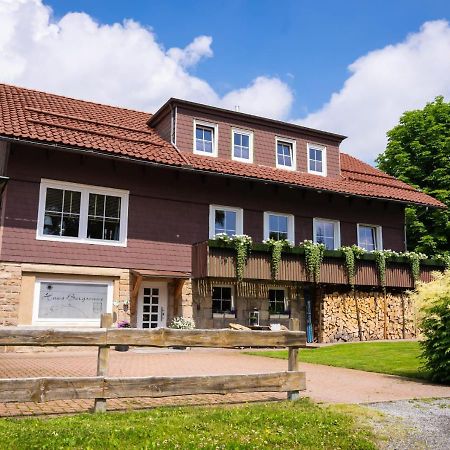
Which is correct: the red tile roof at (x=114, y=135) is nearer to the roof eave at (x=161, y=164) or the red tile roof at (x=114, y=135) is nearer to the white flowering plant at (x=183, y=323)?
the roof eave at (x=161, y=164)

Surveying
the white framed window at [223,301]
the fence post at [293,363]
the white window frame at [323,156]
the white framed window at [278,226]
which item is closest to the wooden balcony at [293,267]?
the white framed window at [223,301]

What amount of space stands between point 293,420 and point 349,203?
18.0 metres

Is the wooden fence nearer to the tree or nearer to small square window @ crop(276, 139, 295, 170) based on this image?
small square window @ crop(276, 139, 295, 170)

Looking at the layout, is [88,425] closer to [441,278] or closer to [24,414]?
[24,414]

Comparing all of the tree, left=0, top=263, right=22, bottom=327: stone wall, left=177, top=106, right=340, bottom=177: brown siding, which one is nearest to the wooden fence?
left=0, top=263, right=22, bottom=327: stone wall

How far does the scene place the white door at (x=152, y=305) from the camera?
730 inches

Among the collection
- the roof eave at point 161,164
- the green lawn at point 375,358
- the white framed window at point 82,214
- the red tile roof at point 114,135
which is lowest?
the green lawn at point 375,358

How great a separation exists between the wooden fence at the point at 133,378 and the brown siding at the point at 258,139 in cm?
1380

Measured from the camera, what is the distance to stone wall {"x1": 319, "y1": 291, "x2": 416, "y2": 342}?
20.5 metres

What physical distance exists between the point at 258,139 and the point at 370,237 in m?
6.80

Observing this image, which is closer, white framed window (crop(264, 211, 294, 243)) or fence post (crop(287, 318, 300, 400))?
fence post (crop(287, 318, 300, 400))

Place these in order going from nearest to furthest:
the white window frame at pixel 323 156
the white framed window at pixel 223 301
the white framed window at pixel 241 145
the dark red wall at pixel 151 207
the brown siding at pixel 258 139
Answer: the dark red wall at pixel 151 207, the white framed window at pixel 223 301, the brown siding at pixel 258 139, the white framed window at pixel 241 145, the white window frame at pixel 323 156

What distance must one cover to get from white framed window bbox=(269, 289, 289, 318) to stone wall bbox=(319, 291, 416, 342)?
1.38 m

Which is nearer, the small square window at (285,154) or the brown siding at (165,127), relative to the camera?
the brown siding at (165,127)
